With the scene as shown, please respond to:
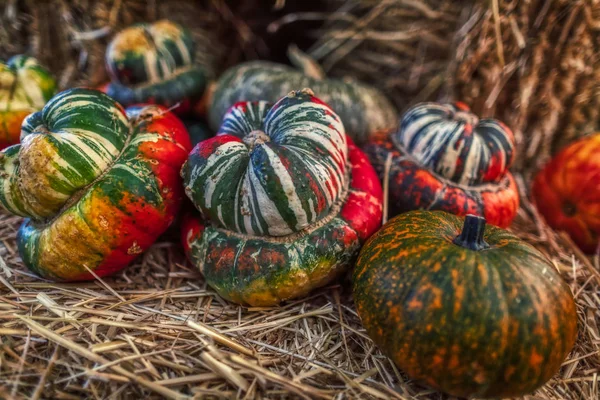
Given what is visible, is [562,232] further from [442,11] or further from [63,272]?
[63,272]

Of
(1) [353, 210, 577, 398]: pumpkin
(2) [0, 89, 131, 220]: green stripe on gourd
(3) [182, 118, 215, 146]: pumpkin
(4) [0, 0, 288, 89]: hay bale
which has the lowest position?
(1) [353, 210, 577, 398]: pumpkin

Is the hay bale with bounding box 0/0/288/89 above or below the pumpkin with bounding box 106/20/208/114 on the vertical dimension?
above

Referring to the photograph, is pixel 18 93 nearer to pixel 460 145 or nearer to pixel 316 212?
pixel 316 212

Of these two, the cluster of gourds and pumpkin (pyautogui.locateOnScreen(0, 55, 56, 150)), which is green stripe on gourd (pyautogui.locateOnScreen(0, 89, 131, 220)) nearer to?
the cluster of gourds

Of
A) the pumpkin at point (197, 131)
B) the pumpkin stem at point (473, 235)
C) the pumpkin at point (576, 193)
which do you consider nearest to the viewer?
the pumpkin stem at point (473, 235)

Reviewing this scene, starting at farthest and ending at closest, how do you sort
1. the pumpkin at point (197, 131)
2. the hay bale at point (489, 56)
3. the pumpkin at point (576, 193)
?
the pumpkin at point (197, 131) < the hay bale at point (489, 56) < the pumpkin at point (576, 193)

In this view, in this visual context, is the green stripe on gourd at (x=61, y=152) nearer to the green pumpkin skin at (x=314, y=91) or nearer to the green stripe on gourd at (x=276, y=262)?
the green stripe on gourd at (x=276, y=262)

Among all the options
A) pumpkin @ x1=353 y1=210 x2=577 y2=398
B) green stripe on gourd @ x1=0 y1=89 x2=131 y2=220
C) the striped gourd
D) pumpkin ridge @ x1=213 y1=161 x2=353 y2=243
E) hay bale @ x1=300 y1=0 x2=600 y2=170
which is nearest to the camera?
pumpkin @ x1=353 y1=210 x2=577 y2=398

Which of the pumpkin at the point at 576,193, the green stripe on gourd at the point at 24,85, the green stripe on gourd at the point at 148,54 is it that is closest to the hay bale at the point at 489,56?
the pumpkin at the point at 576,193

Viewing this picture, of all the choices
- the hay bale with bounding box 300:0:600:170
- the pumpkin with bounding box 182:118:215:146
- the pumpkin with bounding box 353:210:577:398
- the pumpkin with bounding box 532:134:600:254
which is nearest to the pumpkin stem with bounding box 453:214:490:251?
the pumpkin with bounding box 353:210:577:398
